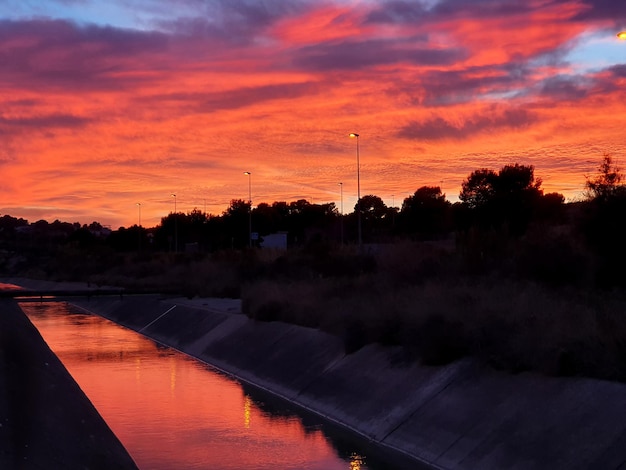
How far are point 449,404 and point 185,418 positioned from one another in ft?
25.3

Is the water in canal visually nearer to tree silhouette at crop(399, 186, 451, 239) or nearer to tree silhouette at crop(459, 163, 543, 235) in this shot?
tree silhouette at crop(459, 163, 543, 235)

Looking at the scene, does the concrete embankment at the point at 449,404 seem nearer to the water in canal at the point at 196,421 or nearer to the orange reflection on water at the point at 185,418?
the water in canal at the point at 196,421

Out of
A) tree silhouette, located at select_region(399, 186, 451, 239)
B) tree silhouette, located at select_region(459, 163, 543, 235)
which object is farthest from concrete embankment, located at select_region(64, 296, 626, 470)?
tree silhouette, located at select_region(399, 186, 451, 239)

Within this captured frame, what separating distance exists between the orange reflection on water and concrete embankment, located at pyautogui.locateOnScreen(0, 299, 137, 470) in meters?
1.11

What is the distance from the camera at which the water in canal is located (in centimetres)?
1955

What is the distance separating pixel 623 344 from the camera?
17.1 meters

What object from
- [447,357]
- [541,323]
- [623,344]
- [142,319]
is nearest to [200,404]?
[447,357]

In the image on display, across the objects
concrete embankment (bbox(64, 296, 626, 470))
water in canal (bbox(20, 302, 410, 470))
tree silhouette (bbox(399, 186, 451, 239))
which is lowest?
water in canal (bbox(20, 302, 410, 470))

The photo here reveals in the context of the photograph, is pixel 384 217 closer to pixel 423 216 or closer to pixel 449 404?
pixel 423 216

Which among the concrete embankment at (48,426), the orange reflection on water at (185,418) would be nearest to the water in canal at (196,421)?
the orange reflection on water at (185,418)

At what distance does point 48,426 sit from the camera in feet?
58.3

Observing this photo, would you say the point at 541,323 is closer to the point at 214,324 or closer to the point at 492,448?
the point at 492,448

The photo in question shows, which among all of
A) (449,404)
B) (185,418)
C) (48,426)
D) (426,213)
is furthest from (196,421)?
(426,213)

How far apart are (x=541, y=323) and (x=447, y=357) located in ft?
8.64
